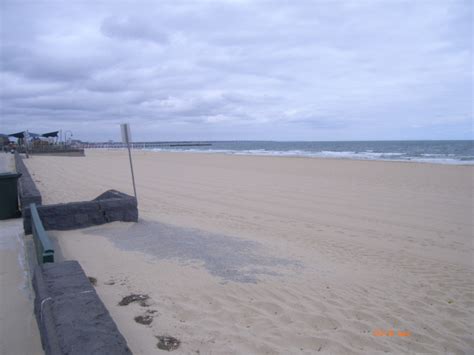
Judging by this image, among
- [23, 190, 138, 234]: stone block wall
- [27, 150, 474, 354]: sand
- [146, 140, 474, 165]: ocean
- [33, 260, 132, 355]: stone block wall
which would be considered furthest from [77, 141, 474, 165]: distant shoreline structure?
Result: [33, 260, 132, 355]: stone block wall

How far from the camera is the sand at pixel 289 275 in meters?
3.27

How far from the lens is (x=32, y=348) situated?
116 inches

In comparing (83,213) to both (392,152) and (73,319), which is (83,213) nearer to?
(73,319)

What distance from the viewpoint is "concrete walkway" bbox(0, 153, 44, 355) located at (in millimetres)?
3010

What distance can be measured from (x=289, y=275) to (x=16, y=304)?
316 centimetres

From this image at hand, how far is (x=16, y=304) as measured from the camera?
3.72m

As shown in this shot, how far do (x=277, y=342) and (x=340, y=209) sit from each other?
22.7 feet

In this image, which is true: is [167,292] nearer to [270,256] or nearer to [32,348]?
[32,348]

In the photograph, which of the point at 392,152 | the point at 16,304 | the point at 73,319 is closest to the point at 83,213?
the point at 16,304

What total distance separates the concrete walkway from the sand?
0.67 meters

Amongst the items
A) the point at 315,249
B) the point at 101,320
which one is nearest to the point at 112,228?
the point at 315,249

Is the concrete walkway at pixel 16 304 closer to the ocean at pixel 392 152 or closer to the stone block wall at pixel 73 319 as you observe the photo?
the stone block wall at pixel 73 319

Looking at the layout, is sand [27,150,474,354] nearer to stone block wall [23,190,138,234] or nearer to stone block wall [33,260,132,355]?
stone block wall [23,190,138,234]

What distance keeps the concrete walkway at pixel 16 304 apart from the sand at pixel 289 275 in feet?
2.19
